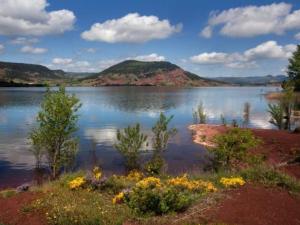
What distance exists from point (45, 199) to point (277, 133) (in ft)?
138

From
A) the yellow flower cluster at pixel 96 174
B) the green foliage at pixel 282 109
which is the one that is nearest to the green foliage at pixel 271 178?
the yellow flower cluster at pixel 96 174

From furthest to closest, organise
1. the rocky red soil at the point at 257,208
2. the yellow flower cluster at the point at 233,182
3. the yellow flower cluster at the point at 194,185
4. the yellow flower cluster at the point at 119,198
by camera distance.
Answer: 1. the yellow flower cluster at the point at 233,182
2. the yellow flower cluster at the point at 194,185
3. the yellow flower cluster at the point at 119,198
4. the rocky red soil at the point at 257,208

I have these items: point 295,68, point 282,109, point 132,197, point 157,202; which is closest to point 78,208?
point 132,197

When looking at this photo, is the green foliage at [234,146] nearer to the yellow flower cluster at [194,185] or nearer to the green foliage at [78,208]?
the yellow flower cluster at [194,185]

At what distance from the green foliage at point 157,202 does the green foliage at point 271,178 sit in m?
5.97

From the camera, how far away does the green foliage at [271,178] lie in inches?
754

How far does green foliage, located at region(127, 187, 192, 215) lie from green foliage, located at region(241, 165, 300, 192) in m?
5.97

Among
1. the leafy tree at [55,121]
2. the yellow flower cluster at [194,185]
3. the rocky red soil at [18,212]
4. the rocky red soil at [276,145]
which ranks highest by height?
the leafy tree at [55,121]

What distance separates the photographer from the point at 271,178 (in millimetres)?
20031

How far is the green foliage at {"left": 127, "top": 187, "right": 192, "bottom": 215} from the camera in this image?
1546 cm

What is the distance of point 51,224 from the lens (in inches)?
579

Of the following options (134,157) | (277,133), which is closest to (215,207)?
(134,157)

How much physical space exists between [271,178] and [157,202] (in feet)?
24.8

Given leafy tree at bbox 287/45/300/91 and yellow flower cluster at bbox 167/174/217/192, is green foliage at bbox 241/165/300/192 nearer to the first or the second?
yellow flower cluster at bbox 167/174/217/192
